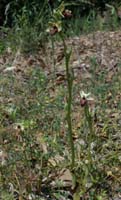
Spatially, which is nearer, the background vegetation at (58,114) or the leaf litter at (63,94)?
the background vegetation at (58,114)

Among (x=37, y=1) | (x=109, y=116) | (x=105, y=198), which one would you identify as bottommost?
(x=105, y=198)

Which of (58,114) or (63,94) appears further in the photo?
(63,94)

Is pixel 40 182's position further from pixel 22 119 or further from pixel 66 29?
pixel 66 29

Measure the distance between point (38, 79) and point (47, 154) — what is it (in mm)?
1024

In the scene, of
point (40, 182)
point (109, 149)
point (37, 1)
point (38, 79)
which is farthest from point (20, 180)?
point (37, 1)

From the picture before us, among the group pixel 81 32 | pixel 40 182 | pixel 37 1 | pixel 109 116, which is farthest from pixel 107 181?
pixel 37 1

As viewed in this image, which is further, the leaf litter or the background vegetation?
the leaf litter

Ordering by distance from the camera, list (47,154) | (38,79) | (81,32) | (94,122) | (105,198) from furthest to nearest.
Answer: (81,32) < (38,79) < (94,122) < (47,154) < (105,198)

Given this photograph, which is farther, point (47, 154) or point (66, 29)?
point (66, 29)

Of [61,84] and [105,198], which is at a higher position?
[61,84]

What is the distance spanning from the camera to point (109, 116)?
3672mm

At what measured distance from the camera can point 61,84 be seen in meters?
4.24

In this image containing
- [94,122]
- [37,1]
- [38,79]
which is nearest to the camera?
[94,122]

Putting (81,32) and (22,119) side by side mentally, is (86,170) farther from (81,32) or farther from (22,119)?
(81,32)
